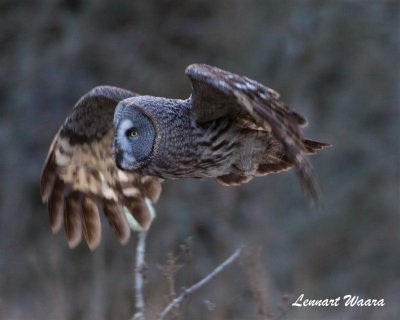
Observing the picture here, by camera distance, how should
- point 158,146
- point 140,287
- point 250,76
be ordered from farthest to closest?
point 250,76 < point 158,146 < point 140,287

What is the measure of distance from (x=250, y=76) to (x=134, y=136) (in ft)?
11.4

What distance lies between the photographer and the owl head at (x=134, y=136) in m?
5.10

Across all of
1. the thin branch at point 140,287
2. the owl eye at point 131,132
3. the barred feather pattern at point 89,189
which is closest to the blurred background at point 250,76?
the barred feather pattern at point 89,189

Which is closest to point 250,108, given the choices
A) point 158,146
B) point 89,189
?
point 158,146

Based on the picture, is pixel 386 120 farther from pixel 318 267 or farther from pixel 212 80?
pixel 212 80

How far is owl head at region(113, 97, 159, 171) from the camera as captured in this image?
5.10 m

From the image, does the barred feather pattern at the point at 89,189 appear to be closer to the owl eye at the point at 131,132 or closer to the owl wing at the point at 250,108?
the owl eye at the point at 131,132

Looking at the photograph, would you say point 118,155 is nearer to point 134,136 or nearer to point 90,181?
point 134,136

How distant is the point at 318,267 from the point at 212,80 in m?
5.05

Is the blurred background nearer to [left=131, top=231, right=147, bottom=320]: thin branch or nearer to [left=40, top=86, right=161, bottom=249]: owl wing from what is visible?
[left=40, top=86, right=161, bottom=249]: owl wing

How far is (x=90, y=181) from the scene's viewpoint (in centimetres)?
590

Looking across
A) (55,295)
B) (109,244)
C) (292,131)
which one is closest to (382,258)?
(109,244)

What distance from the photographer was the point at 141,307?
3.96 meters

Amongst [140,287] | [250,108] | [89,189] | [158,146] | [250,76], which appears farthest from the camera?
[250,76]
